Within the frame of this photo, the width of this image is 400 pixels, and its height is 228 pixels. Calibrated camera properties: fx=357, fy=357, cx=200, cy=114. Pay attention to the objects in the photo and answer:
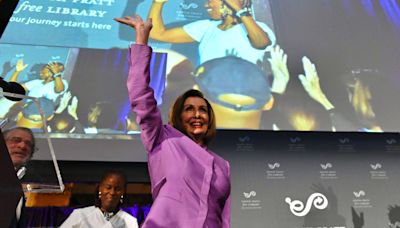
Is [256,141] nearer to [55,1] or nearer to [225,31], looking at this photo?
[225,31]

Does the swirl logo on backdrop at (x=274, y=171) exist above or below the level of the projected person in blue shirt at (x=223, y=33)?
below

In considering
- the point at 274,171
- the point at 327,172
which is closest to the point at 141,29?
the point at 274,171

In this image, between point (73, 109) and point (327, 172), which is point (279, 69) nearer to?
point (327, 172)

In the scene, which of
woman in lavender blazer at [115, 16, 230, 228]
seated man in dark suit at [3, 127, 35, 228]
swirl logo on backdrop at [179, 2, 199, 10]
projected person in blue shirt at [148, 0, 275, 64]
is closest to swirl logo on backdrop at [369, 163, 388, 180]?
projected person in blue shirt at [148, 0, 275, 64]

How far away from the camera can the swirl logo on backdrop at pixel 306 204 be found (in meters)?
2.84

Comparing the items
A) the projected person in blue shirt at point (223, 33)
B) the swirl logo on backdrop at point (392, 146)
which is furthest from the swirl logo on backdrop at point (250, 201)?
the swirl logo on backdrop at point (392, 146)

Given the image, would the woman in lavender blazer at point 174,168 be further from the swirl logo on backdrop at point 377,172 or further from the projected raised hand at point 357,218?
the swirl logo on backdrop at point 377,172

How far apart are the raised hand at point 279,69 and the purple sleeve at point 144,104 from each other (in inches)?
73.0

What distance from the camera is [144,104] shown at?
0.86 meters

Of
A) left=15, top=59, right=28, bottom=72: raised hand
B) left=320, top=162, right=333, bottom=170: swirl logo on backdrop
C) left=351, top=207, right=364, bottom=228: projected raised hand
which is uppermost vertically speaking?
left=15, top=59, right=28, bottom=72: raised hand

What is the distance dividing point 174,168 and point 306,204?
230 cm

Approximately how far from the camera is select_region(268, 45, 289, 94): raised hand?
263 cm

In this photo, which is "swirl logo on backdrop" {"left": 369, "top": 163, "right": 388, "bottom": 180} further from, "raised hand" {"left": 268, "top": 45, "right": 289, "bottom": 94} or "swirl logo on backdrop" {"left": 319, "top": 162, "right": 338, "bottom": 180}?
"raised hand" {"left": 268, "top": 45, "right": 289, "bottom": 94}

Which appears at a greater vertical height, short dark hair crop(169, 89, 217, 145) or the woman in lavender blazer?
short dark hair crop(169, 89, 217, 145)
